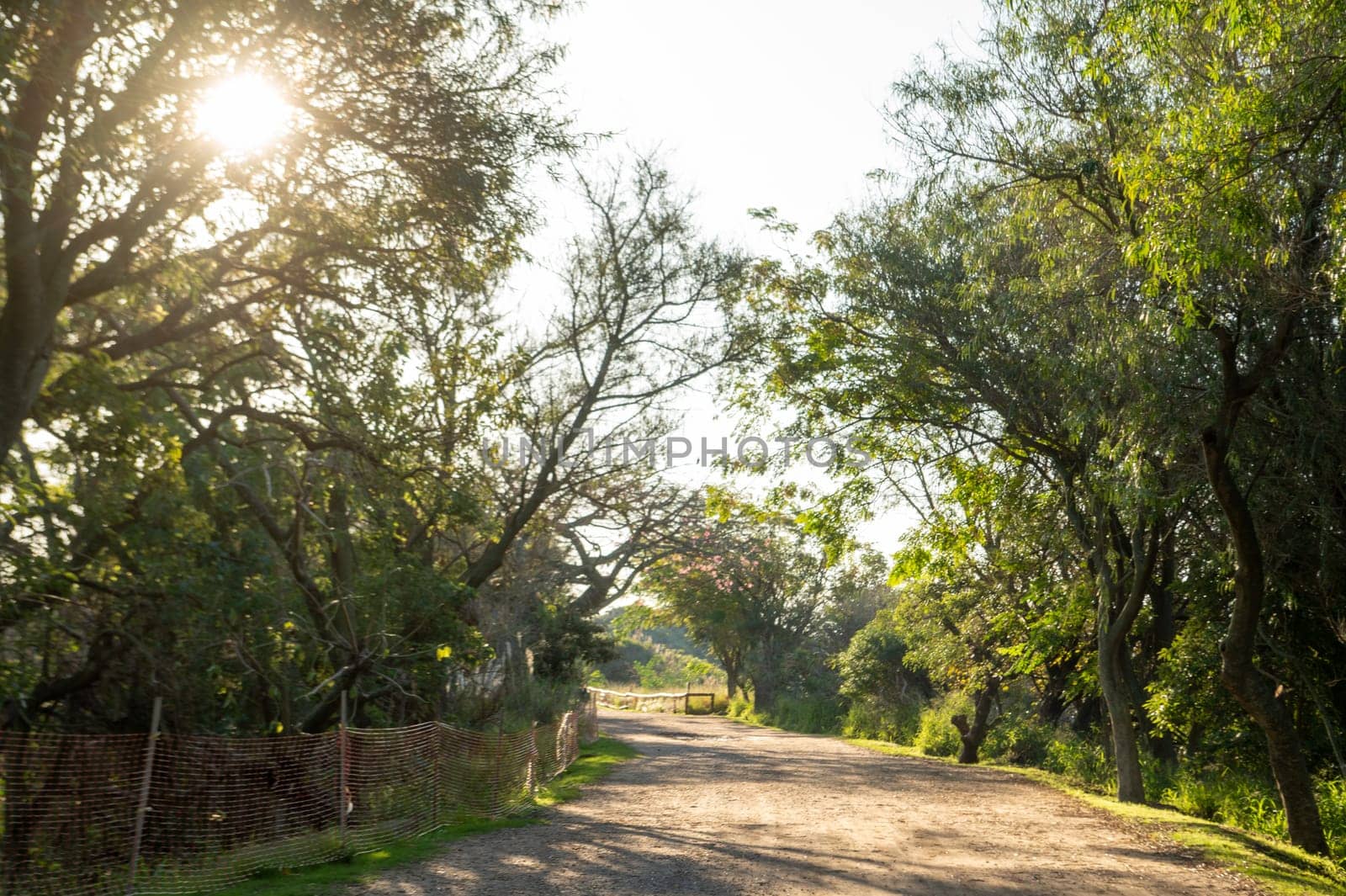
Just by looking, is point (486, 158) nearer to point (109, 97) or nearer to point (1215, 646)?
point (109, 97)

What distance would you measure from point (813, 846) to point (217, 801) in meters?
6.13

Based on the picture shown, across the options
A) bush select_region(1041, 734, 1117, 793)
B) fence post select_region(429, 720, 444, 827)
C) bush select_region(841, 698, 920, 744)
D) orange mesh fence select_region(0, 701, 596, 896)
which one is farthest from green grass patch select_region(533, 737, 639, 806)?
bush select_region(1041, 734, 1117, 793)

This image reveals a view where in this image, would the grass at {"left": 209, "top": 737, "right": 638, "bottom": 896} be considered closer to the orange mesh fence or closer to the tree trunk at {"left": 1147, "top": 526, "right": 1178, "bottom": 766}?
the orange mesh fence

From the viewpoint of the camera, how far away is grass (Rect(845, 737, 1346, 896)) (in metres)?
10.2

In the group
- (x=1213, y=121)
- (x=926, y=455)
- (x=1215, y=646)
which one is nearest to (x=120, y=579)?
(x=1213, y=121)

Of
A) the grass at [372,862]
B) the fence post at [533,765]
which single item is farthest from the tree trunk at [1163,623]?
the fence post at [533,765]

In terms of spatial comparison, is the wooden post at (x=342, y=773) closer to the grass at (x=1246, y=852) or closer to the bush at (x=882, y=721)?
the grass at (x=1246, y=852)

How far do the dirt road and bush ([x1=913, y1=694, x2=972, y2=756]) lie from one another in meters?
8.36

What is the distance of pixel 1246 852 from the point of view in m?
11.7

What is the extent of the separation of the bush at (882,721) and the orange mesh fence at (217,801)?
19.9m

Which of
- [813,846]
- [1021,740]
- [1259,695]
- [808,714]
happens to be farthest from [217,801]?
[808,714]

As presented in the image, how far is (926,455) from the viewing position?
1905 centimetres

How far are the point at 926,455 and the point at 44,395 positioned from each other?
14011 millimetres

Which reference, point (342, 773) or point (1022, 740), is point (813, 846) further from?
point (1022, 740)
